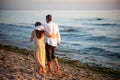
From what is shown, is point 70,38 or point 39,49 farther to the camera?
point 70,38

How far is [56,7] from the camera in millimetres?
6195

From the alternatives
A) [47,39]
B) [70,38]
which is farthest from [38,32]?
[70,38]

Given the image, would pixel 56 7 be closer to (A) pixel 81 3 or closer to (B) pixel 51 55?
(A) pixel 81 3

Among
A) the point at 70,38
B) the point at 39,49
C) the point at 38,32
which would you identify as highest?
the point at 38,32

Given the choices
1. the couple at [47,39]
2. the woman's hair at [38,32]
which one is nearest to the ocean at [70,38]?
the couple at [47,39]

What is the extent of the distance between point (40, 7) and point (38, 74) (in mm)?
2737

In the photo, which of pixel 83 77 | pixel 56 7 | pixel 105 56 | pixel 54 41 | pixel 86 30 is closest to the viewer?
pixel 54 41

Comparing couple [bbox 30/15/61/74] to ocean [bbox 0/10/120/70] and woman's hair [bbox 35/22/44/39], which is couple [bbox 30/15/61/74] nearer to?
woman's hair [bbox 35/22/44/39]

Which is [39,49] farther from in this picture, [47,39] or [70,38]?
[70,38]

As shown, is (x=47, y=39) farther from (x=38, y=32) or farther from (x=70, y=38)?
(x=70, y=38)

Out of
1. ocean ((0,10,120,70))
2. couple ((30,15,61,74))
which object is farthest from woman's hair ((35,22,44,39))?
ocean ((0,10,120,70))

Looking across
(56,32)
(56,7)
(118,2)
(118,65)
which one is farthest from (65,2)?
(56,32)

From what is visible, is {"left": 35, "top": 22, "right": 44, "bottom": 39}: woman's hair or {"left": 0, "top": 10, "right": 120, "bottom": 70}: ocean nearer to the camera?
{"left": 35, "top": 22, "right": 44, "bottom": 39}: woman's hair

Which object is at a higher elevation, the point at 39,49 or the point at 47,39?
the point at 47,39
